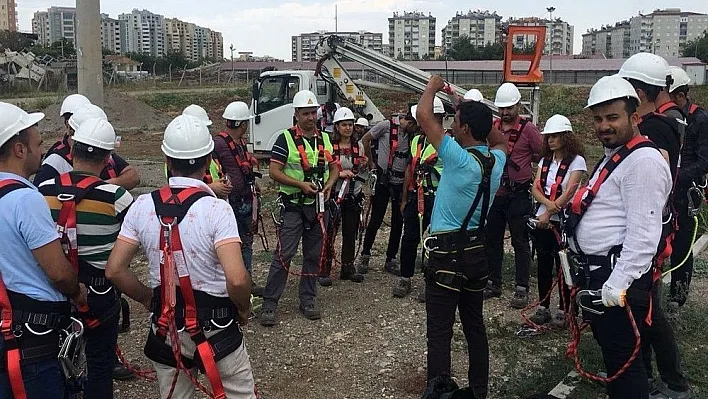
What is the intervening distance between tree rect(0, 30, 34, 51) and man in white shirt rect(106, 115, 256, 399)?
224 feet

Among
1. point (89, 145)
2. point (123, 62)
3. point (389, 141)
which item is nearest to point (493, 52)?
point (123, 62)

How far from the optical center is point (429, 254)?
165 inches

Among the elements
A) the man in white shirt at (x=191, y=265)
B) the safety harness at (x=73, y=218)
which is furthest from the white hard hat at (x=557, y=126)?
the safety harness at (x=73, y=218)

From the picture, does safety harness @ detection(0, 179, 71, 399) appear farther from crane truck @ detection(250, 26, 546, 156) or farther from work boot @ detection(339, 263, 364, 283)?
crane truck @ detection(250, 26, 546, 156)

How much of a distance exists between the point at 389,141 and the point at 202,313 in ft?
15.6

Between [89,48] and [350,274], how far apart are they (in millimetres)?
5050

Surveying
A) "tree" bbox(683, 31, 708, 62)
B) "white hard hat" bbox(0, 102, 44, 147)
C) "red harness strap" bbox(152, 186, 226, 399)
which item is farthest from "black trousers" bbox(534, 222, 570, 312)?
"tree" bbox(683, 31, 708, 62)

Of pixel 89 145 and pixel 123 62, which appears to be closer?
pixel 89 145

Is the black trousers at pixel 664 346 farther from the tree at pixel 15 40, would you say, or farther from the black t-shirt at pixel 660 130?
the tree at pixel 15 40

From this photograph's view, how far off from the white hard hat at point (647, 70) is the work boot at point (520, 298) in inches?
118

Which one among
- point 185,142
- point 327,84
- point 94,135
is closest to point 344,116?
point 94,135

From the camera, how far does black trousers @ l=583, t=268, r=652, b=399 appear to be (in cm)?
339

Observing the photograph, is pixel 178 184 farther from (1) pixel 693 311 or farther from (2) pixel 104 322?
(1) pixel 693 311

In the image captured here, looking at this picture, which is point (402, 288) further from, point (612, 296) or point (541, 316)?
point (612, 296)
